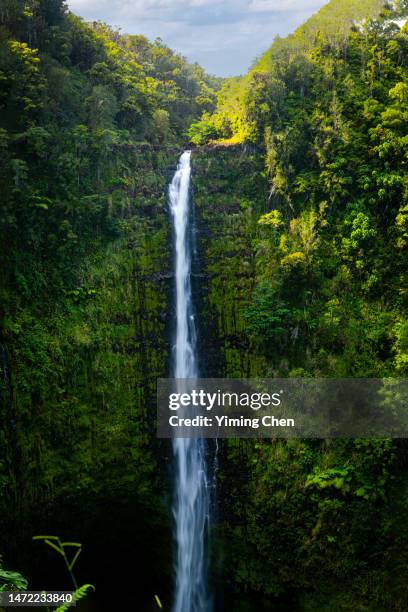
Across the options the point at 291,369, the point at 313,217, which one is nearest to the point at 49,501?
the point at 291,369

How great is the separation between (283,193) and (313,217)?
5.22 feet

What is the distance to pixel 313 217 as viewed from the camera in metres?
17.0

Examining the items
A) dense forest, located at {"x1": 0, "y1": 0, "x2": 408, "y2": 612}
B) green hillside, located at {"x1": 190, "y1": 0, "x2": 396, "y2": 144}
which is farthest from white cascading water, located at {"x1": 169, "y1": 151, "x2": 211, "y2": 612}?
green hillside, located at {"x1": 190, "y1": 0, "x2": 396, "y2": 144}

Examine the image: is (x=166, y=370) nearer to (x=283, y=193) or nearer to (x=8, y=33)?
(x=283, y=193)

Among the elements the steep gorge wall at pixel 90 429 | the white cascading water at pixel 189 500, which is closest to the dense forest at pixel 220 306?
the steep gorge wall at pixel 90 429

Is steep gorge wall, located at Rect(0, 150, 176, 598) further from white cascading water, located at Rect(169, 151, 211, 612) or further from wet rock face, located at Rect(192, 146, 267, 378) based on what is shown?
wet rock face, located at Rect(192, 146, 267, 378)

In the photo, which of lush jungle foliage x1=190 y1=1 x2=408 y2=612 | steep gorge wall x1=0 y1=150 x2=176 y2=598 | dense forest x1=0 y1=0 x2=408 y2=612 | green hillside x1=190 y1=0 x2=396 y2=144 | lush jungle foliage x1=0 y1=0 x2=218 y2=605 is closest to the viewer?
lush jungle foliage x1=190 y1=1 x2=408 y2=612

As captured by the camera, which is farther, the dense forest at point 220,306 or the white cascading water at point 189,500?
the white cascading water at point 189,500

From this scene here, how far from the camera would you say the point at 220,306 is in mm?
17141

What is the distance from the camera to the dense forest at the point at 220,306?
14031 millimetres

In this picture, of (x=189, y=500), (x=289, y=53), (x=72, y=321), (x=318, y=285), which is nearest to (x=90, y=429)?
(x=72, y=321)

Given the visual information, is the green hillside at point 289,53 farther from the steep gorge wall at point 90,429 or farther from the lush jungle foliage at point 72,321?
the steep gorge wall at point 90,429

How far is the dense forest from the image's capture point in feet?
46.0

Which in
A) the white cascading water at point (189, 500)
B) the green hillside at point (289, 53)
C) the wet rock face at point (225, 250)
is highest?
the green hillside at point (289, 53)
